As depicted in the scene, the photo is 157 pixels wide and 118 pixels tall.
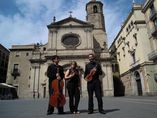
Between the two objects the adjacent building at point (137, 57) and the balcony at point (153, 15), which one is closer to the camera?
the balcony at point (153, 15)

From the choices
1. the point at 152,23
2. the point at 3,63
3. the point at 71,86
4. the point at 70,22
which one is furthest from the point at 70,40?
the point at 71,86

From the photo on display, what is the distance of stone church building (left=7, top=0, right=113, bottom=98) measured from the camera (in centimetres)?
2894

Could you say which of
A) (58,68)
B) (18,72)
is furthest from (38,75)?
(58,68)

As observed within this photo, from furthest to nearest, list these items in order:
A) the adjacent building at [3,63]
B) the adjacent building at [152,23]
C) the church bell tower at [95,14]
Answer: the adjacent building at [3,63], the church bell tower at [95,14], the adjacent building at [152,23]

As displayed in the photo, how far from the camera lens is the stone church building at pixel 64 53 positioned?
28.9m

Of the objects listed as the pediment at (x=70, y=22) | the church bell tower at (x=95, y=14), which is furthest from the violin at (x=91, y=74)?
the church bell tower at (x=95, y=14)

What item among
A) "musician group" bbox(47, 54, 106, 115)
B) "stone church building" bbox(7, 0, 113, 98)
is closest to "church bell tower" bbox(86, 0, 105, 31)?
Result: "stone church building" bbox(7, 0, 113, 98)

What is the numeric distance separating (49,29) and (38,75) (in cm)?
904

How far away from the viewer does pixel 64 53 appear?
3019 centimetres

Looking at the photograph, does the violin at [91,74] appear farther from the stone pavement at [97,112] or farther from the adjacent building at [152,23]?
the adjacent building at [152,23]

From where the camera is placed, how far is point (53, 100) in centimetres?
530

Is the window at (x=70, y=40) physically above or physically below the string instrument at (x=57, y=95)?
above

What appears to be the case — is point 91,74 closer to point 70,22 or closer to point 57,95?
point 57,95

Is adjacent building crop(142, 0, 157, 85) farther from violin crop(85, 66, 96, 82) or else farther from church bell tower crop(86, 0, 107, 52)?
violin crop(85, 66, 96, 82)
